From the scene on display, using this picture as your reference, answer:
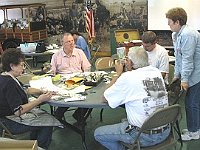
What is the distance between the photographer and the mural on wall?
8406mm

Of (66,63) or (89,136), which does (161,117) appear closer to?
(89,136)

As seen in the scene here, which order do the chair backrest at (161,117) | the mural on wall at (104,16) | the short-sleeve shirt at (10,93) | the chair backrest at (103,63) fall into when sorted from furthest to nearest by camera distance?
1. the mural on wall at (104,16)
2. the chair backrest at (103,63)
3. the short-sleeve shirt at (10,93)
4. the chair backrest at (161,117)

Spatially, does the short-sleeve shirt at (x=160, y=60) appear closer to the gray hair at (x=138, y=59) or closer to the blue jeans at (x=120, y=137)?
the gray hair at (x=138, y=59)

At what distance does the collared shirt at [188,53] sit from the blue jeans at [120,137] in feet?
2.96

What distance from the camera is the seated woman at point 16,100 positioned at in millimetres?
2734

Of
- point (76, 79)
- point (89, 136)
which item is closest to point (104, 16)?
point (89, 136)

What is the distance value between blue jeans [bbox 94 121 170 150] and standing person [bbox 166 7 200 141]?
35.5 inches

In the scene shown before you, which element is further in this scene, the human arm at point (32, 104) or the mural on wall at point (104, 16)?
the mural on wall at point (104, 16)

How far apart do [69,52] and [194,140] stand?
1907 millimetres

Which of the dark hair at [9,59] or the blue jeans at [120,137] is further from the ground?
the dark hair at [9,59]

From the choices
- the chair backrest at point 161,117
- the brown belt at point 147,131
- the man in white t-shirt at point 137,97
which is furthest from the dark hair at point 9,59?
the chair backrest at point 161,117

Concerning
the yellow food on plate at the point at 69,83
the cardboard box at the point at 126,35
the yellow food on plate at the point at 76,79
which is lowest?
the yellow food on plate at the point at 69,83

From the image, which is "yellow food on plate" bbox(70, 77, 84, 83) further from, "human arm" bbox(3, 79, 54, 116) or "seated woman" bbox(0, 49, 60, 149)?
"human arm" bbox(3, 79, 54, 116)

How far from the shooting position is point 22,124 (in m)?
2.88
